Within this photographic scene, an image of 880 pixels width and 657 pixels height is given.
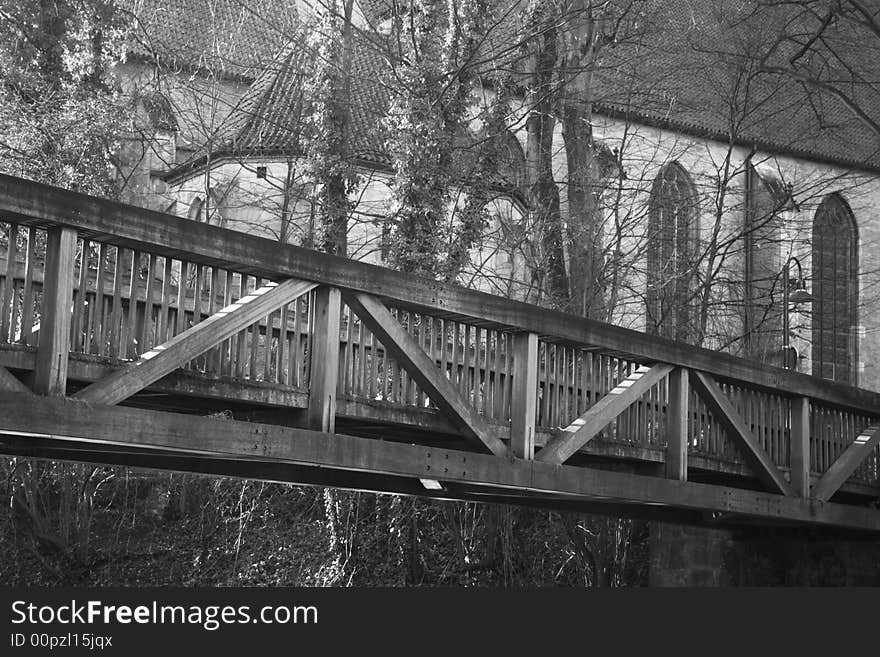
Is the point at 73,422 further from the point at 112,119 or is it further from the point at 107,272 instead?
the point at 112,119

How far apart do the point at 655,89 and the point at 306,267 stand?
59.0ft

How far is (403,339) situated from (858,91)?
3465 centimetres

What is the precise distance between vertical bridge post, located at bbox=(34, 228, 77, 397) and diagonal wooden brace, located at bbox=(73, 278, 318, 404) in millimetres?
131

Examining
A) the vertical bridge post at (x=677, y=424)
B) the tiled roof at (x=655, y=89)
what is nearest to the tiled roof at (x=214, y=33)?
the tiled roof at (x=655, y=89)

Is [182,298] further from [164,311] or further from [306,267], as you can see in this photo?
[306,267]

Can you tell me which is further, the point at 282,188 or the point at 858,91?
the point at 858,91

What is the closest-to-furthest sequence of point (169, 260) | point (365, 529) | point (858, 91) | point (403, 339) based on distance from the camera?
point (169, 260) < point (403, 339) < point (365, 529) < point (858, 91)

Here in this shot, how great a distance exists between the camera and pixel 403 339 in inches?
320

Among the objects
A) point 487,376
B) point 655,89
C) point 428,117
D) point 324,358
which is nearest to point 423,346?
point 487,376

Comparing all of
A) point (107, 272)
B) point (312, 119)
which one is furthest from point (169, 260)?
point (312, 119)

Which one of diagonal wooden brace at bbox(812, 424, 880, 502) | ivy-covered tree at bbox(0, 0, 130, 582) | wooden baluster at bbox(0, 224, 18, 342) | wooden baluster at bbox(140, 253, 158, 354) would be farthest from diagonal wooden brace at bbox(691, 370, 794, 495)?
ivy-covered tree at bbox(0, 0, 130, 582)

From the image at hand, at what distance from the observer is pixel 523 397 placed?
9195mm

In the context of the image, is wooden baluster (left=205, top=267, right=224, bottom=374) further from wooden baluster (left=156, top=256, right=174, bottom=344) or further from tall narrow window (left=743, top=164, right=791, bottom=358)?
tall narrow window (left=743, top=164, right=791, bottom=358)

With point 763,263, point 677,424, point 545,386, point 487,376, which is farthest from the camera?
point 763,263
